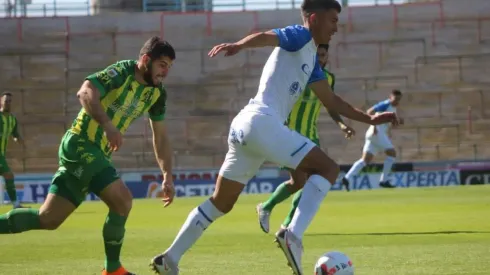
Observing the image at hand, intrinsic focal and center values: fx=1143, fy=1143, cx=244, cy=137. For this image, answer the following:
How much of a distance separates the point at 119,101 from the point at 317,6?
6.20 ft

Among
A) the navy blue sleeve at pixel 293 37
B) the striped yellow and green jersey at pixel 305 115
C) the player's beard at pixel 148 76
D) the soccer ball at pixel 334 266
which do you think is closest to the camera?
the soccer ball at pixel 334 266

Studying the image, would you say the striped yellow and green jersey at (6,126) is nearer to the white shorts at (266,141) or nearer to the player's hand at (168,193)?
the player's hand at (168,193)

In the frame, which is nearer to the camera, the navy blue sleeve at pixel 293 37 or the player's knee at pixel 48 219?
the navy blue sleeve at pixel 293 37

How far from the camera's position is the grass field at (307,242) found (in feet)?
35.6

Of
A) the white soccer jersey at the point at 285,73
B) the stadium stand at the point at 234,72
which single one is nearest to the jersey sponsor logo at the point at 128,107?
the white soccer jersey at the point at 285,73

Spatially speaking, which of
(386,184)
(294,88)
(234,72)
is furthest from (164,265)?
(234,72)

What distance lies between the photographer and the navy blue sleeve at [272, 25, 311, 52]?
30.1 ft

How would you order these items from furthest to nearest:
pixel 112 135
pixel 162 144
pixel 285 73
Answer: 1. pixel 162 144
2. pixel 285 73
3. pixel 112 135

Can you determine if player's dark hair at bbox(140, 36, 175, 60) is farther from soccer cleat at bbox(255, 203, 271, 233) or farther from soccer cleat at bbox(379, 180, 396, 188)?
soccer cleat at bbox(379, 180, 396, 188)

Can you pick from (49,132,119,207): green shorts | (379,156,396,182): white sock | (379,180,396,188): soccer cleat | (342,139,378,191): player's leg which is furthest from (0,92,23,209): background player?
(49,132,119,207): green shorts

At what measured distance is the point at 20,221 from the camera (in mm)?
9992

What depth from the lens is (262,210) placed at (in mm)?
15172

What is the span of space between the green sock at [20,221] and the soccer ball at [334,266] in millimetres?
2632

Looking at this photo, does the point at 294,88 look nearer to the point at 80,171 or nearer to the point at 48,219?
the point at 80,171
